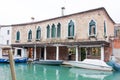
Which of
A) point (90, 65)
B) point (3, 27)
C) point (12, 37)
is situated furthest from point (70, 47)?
point (3, 27)

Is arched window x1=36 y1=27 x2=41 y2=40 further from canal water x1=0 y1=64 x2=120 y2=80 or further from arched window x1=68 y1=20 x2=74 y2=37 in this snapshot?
canal water x1=0 y1=64 x2=120 y2=80

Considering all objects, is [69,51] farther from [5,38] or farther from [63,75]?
[5,38]

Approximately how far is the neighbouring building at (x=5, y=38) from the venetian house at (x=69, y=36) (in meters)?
1.15

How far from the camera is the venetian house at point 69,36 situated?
23594 mm

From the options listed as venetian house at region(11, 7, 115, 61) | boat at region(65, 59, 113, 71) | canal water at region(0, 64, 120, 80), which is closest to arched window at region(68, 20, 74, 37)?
venetian house at region(11, 7, 115, 61)

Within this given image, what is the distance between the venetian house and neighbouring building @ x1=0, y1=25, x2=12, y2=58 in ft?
3.77

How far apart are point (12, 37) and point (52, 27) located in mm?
8720

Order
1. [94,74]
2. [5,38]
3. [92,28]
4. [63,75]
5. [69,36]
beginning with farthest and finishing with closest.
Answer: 1. [5,38]
2. [69,36]
3. [92,28]
4. [94,74]
5. [63,75]

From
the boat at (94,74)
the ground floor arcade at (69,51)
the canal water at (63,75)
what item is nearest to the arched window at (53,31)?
the ground floor arcade at (69,51)

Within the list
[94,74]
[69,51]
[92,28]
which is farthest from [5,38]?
[94,74]

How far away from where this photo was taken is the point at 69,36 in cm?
2634

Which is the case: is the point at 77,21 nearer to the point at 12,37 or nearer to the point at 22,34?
the point at 22,34

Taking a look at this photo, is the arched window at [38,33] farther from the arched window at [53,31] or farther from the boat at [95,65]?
the boat at [95,65]

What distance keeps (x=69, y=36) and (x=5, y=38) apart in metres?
13.9
